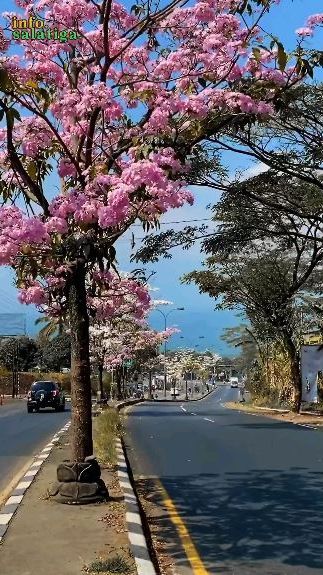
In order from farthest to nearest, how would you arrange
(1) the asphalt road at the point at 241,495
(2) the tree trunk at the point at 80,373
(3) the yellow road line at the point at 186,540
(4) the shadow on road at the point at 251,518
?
(2) the tree trunk at the point at 80,373
(1) the asphalt road at the point at 241,495
(4) the shadow on road at the point at 251,518
(3) the yellow road line at the point at 186,540

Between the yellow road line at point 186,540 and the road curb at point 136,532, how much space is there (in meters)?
0.46

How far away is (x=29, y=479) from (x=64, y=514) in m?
2.80

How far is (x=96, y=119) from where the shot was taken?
945 centimetres

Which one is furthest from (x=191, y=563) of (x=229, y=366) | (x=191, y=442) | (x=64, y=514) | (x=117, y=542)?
(x=229, y=366)

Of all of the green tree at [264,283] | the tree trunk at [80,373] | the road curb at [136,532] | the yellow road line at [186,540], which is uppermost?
the green tree at [264,283]

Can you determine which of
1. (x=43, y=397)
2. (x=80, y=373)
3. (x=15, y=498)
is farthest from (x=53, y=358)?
(x=80, y=373)

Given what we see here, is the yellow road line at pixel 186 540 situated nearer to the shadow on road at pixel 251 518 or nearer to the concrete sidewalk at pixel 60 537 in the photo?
the shadow on road at pixel 251 518

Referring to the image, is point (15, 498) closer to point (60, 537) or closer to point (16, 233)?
point (60, 537)

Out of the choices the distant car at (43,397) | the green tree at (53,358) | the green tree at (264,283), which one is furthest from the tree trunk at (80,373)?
the green tree at (53,358)

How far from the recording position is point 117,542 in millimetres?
7180

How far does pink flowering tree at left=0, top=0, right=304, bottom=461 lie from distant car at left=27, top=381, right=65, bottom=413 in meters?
26.8

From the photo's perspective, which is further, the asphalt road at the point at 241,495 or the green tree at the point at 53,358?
the green tree at the point at 53,358

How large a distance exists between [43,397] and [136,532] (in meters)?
29.5

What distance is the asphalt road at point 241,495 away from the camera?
23.4ft
